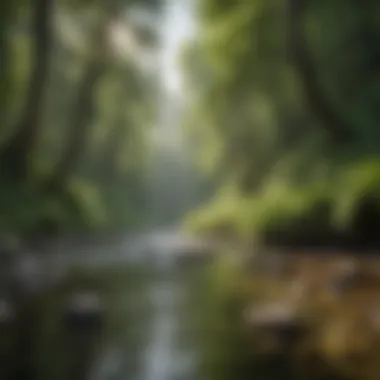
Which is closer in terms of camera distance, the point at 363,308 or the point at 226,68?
the point at 363,308

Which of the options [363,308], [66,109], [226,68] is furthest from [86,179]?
[363,308]

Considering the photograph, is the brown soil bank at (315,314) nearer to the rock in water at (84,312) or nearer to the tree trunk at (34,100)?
the rock in water at (84,312)

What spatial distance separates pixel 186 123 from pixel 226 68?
0.15 metres

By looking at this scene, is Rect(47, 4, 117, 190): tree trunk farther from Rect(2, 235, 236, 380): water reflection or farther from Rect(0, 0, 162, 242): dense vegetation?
Rect(2, 235, 236, 380): water reflection

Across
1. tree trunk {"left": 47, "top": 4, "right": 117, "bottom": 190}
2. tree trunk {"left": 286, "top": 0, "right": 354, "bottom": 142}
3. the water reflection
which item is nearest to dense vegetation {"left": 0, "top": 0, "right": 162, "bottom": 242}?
tree trunk {"left": 47, "top": 4, "right": 117, "bottom": 190}

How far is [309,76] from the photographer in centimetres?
141

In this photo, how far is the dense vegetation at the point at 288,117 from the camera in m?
1.36

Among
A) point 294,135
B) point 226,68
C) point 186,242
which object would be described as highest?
point 226,68

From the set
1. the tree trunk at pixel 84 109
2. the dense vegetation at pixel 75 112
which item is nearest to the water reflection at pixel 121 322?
the dense vegetation at pixel 75 112

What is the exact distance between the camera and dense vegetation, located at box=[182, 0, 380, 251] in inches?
53.4

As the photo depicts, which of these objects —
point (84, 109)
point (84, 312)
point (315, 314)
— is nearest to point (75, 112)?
point (84, 109)

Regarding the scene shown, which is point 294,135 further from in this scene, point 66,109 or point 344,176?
point 66,109

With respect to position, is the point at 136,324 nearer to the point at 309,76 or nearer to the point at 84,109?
the point at 84,109

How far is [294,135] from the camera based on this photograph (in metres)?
1.39
